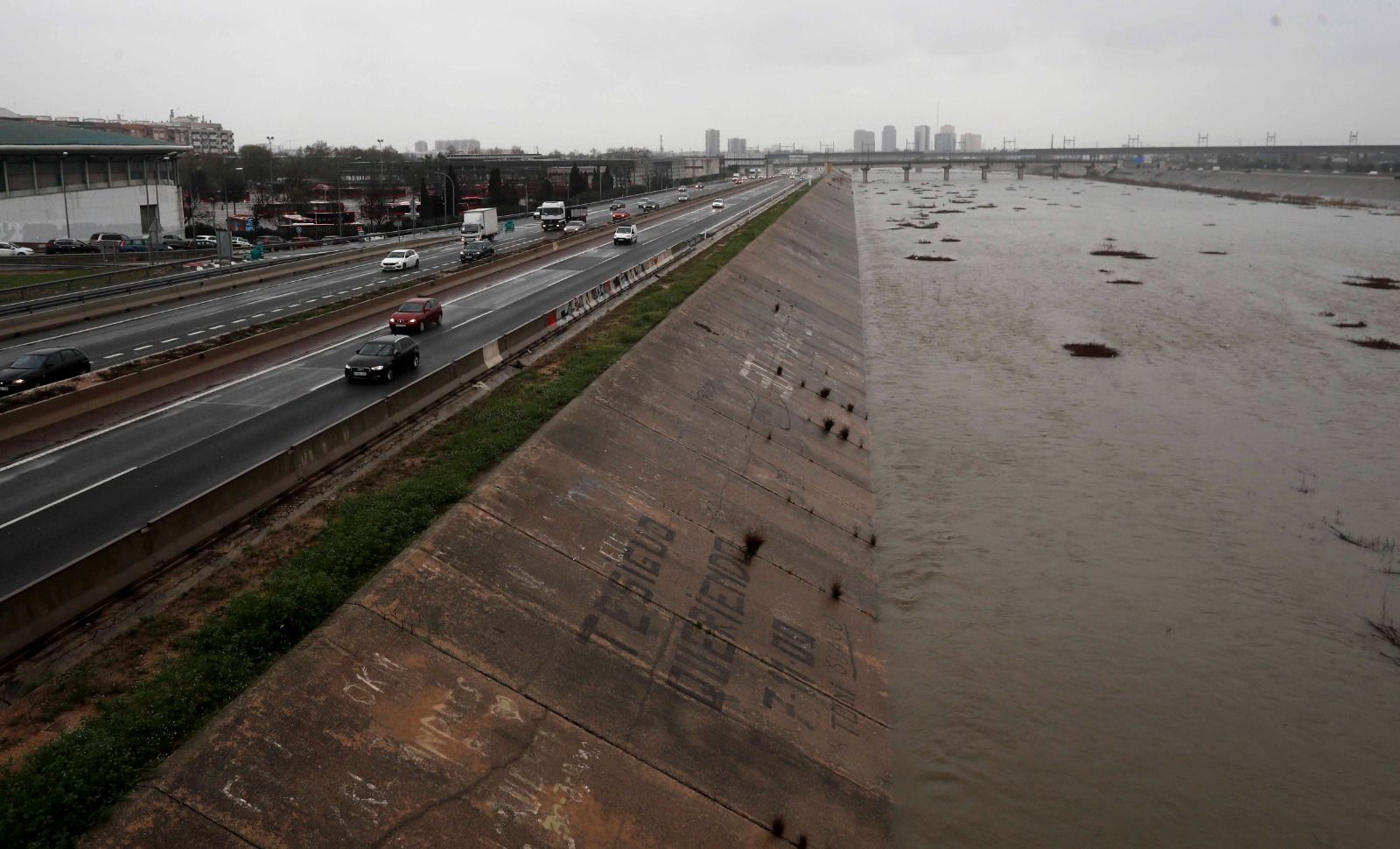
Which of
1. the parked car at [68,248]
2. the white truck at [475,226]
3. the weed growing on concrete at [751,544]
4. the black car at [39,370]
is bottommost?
the weed growing on concrete at [751,544]

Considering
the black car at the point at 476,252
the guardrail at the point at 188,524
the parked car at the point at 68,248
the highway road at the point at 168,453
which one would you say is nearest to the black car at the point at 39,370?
the highway road at the point at 168,453

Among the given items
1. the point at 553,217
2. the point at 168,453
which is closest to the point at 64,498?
the point at 168,453

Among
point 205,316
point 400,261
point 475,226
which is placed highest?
point 475,226

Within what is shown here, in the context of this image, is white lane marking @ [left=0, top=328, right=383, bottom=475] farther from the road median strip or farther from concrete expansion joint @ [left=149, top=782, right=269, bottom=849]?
concrete expansion joint @ [left=149, top=782, right=269, bottom=849]

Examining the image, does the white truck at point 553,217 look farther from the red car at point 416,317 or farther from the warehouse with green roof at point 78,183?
the red car at point 416,317

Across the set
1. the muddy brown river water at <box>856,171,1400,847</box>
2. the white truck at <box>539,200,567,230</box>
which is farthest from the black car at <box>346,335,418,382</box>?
the white truck at <box>539,200,567,230</box>

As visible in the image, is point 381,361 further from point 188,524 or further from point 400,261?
point 400,261
